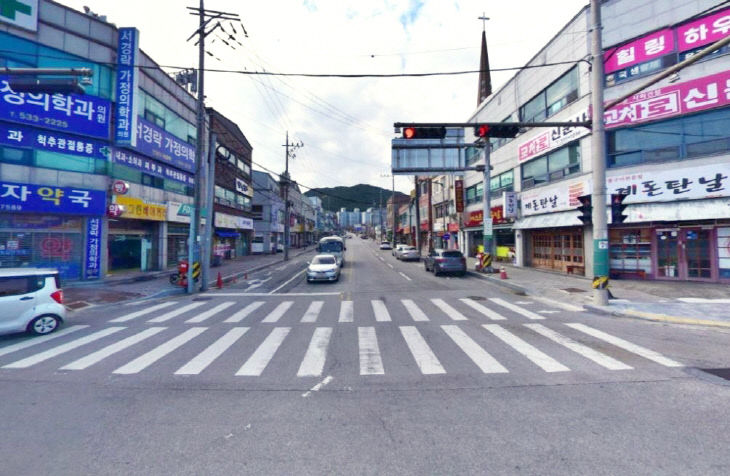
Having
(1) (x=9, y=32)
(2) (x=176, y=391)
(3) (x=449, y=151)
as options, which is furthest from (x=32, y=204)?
(3) (x=449, y=151)

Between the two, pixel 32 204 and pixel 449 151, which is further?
pixel 449 151

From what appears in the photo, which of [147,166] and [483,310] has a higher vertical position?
[147,166]

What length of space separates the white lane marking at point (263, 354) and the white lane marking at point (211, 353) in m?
0.75

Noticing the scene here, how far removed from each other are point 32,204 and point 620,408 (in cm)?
2133

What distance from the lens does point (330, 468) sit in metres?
3.05

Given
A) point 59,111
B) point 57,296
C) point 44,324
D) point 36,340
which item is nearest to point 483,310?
point 36,340

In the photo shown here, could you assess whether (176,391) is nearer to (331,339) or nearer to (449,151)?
(331,339)

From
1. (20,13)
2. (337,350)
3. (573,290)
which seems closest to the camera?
(337,350)

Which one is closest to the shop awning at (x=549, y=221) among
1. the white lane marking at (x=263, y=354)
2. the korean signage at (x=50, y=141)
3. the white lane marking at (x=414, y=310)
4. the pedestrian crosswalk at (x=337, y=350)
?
the pedestrian crosswalk at (x=337, y=350)

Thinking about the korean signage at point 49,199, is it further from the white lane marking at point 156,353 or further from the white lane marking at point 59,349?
the white lane marking at point 156,353

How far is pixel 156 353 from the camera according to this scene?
6469 mm

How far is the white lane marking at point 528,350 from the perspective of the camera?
5512 mm

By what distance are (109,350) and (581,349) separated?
1013 centimetres

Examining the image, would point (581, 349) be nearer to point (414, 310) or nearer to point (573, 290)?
point (414, 310)
